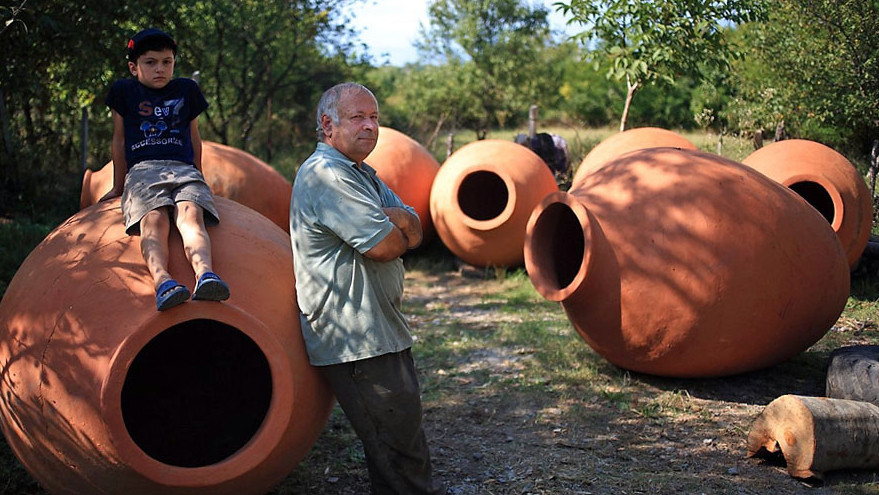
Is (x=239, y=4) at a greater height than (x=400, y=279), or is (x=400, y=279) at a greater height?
(x=239, y=4)

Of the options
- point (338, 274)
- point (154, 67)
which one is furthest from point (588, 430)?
point (154, 67)

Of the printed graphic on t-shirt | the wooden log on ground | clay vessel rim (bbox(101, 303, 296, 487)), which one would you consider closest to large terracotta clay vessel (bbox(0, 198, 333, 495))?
clay vessel rim (bbox(101, 303, 296, 487))

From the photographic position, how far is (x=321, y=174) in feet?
→ 9.77

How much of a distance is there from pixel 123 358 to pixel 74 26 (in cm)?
617

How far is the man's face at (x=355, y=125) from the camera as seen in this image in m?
3.05

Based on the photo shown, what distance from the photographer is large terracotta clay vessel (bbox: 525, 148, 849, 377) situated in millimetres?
4305

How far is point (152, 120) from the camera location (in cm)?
370

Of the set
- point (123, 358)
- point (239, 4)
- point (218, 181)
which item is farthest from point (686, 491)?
point (239, 4)

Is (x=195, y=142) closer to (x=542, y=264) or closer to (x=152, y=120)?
(x=152, y=120)

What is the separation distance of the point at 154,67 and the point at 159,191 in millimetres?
825

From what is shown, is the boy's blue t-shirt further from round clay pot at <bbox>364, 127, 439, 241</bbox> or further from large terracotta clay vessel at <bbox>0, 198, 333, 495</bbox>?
round clay pot at <bbox>364, 127, 439, 241</bbox>

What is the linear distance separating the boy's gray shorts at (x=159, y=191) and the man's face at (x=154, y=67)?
19.1 inches

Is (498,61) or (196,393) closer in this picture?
(196,393)

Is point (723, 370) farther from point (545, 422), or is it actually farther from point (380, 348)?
point (380, 348)
